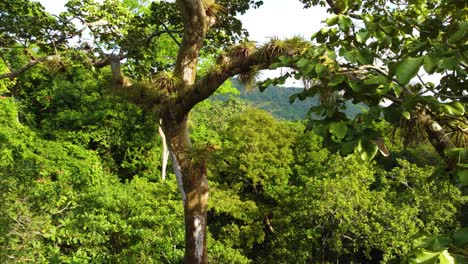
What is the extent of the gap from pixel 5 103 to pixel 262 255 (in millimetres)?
12439

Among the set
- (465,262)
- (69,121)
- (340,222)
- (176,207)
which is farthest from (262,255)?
(465,262)

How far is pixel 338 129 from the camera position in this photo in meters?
1.45

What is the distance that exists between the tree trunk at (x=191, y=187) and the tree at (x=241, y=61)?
0.01 metres

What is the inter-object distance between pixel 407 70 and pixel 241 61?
9.41 feet

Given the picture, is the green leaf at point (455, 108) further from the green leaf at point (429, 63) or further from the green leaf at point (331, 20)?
the green leaf at point (331, 20)

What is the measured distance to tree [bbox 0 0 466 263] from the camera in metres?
1.46

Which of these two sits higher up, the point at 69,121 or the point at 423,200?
the point at 69,121

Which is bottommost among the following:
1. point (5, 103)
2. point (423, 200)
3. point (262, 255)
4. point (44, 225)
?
point (262, 255)

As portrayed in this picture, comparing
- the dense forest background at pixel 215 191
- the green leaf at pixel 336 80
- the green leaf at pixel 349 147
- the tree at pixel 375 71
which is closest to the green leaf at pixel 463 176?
the tree at pixel 375 71

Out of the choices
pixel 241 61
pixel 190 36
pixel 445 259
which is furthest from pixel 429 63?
pixel 190 36

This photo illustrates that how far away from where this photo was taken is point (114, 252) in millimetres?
7848

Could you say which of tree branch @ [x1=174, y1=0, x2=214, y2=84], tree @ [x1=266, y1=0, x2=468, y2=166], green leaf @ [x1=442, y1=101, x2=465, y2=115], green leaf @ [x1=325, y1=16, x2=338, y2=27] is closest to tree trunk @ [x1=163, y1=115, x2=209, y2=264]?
tree branch @ [x1=174, y1=0, x2=214, y2=84]

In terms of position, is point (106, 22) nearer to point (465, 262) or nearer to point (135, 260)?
point (135, 260)

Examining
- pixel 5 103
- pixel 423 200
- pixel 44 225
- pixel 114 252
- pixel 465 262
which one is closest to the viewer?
pixel 465 262
